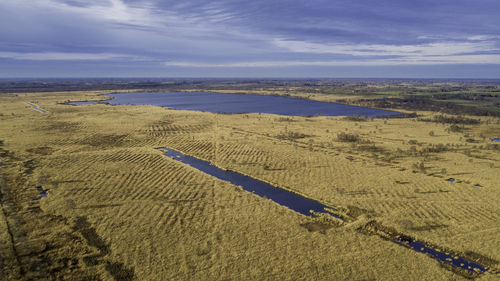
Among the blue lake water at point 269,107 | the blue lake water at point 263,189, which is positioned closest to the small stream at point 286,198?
the blue lake water at point 263,189

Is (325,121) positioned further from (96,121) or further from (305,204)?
(96,121)

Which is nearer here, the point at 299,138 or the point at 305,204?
the point at 305,204

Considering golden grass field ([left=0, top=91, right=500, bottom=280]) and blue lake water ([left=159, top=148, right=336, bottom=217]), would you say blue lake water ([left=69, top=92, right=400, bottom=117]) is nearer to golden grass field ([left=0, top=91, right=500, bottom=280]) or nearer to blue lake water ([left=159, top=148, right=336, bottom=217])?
golden grass field ([left=0, top=91, right=500, bottom=280])

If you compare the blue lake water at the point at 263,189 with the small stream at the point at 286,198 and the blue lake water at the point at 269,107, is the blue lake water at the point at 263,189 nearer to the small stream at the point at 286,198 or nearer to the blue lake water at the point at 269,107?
the small stream at the point at 286,198

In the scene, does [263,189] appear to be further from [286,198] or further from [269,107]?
[269,107]

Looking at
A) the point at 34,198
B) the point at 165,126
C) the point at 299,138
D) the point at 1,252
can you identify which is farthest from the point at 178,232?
the point at 165,126

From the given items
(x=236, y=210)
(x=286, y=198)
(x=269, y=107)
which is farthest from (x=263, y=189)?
(x=269, y=107)

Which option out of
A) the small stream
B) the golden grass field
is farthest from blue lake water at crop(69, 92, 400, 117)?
the small stream
